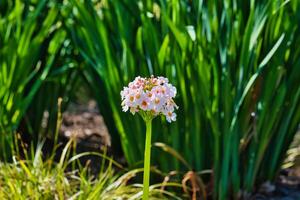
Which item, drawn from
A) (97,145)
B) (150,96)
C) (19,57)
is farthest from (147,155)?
(97,145)

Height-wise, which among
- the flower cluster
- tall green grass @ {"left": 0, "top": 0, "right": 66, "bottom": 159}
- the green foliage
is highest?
tall green grass @ {"left": 0, "top": 0, "right": 66, "bottom": 159}

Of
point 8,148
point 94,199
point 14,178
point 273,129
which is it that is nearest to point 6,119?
point 8,148

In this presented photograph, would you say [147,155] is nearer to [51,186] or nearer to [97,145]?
[51,186]

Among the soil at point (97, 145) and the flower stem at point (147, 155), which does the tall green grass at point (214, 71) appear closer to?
the soil at point (97, 145)

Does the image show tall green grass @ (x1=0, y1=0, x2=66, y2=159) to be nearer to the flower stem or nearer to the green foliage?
the green foliage

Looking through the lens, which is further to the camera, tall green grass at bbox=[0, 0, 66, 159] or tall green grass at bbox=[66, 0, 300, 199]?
tall green grass at bbox=[0, 0, 66, 159]

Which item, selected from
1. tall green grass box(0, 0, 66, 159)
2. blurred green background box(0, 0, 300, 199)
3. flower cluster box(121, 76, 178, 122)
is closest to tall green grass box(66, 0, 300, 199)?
blurred green background box(0, 0, 300, 199)
